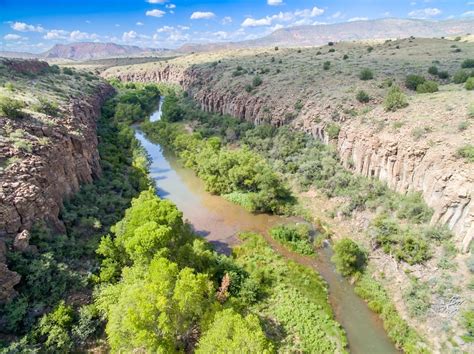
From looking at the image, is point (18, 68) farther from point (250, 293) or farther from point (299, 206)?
point (250, 293)

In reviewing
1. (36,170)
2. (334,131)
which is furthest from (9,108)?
(334,131)

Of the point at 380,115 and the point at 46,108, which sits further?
the point at 380,115

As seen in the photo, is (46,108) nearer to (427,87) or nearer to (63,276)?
(63,276)

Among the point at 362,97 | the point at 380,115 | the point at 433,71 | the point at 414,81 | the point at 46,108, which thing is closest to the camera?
the point at 46,108

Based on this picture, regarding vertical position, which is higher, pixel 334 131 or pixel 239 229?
pixel 334 131

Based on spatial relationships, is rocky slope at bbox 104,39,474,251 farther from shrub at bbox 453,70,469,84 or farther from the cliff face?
the cliff face

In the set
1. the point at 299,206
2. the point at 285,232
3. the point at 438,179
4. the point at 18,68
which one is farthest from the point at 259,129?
the point at 18,68

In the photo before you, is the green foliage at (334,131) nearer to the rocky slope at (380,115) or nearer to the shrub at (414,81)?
the rocky slope at (380,115)
